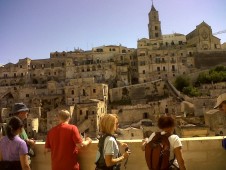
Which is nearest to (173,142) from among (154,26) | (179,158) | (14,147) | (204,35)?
(179,158)

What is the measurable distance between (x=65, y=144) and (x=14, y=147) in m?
1.04

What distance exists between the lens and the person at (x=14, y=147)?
5.76 metres

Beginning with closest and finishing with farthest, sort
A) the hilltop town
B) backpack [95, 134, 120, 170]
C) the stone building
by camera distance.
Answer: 1. backpack [95, 134, 120, 170]
2. the stone building
3. the hilltop town

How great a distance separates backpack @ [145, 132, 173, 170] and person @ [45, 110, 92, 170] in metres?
1.61

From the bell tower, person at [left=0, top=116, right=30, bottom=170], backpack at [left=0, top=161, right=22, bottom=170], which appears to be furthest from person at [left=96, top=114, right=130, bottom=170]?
the bell tower

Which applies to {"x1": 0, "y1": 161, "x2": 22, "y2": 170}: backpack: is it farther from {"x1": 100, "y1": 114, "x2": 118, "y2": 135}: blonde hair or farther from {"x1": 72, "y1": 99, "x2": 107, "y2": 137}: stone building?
{"x1": 72, "y1": 99, "x2": 107, "y2": 137}: stone building

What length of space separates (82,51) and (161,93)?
2690 centimetres

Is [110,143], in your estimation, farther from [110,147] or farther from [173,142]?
[173,142]

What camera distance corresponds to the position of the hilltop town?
4350cm

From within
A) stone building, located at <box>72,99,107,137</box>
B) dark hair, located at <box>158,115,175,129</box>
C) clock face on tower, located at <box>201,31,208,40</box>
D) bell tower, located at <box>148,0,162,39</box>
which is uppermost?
bell tower, located at <box>148,0,162,39</box>

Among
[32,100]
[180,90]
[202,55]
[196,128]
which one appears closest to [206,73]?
[180,90]

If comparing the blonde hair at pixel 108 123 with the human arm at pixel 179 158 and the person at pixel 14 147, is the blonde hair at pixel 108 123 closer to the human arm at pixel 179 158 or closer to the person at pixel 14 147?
the human arm at pixel 179 158

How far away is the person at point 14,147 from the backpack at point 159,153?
8.07 ft

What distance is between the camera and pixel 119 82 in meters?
62.3
